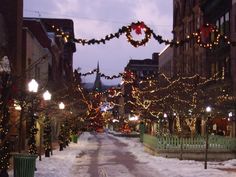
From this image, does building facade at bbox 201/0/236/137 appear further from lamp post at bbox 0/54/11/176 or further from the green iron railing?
lamp post at bbox 0/54/11/176

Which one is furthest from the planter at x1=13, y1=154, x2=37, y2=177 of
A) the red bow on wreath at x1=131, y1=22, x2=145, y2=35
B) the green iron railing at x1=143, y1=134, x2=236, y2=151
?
the green iron railing at x1=143, y1=134, x2=236, y2=151

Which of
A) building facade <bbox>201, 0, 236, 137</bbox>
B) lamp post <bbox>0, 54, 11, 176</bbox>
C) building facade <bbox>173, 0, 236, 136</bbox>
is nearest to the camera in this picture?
lamp post <bbox>0, 54, 11, 176</bbox>

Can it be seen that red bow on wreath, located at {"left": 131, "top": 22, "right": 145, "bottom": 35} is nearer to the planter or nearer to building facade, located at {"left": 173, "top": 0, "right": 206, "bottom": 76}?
the planter

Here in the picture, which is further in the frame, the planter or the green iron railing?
the green iron railing

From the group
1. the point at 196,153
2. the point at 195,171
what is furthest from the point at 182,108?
the point at 195,171

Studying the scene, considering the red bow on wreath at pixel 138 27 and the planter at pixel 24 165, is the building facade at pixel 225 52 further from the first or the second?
the planter at pixel 24 165

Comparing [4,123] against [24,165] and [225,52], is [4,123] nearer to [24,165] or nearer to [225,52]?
[24,165]

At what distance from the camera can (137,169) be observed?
26.1 meters

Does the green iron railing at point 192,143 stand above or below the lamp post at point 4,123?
below

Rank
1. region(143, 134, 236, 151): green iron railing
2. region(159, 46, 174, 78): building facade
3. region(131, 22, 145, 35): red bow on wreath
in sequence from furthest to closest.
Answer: region(159, 46, 174, 78): building facade
region(143, 134, 236, 151): green iron railing
region(131, 22, 145, 35): red bow on wreath

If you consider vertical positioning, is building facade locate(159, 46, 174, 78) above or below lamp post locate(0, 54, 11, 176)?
above

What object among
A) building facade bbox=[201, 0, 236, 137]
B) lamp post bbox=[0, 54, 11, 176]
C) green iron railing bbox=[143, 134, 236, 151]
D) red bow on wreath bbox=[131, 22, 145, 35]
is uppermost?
building facade bbox=[201, 0, 236, 137]

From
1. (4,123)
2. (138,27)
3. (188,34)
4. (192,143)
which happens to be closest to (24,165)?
(4,123)

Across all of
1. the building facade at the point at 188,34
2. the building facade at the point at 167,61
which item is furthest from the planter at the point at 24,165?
the building facade at the point at 167,61
